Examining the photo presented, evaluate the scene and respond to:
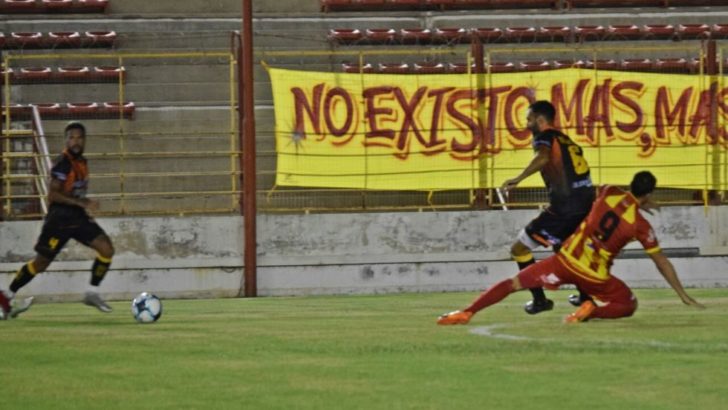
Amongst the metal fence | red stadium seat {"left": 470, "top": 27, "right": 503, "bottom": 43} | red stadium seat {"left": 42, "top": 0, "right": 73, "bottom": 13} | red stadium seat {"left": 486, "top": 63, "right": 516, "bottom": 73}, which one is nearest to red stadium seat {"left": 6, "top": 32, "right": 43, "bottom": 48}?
the metal fence

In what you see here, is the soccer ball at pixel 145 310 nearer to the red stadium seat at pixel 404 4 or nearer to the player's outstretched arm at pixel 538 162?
the player's outstretched arm at pixel 538 162

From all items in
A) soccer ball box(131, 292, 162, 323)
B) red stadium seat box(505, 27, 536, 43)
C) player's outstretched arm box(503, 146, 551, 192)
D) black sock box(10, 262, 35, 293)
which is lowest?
soccer ball box(131, 292, 162, 323)

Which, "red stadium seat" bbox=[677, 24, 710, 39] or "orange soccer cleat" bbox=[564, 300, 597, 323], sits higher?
"red stadium seat" bbox=[677, 24, 710, 39]

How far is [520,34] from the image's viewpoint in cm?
3134

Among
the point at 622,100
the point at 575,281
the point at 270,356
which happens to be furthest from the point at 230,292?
the point at 270,356

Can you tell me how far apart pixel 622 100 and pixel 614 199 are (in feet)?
35.3

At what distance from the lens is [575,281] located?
13352 mm

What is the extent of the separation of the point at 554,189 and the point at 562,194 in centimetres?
9

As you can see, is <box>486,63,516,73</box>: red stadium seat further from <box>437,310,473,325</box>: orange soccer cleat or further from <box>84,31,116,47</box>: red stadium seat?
<box>437,310,473,325</box>: orange soccer cleat

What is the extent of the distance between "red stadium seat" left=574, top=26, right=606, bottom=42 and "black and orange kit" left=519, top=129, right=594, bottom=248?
55.4 ft

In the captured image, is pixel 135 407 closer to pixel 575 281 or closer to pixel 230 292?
pixel 575 281

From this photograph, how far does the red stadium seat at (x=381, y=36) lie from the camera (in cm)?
3106

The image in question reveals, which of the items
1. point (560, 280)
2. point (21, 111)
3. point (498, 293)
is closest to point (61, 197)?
point (498, 293)

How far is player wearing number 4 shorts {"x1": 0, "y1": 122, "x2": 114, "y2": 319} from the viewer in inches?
632
